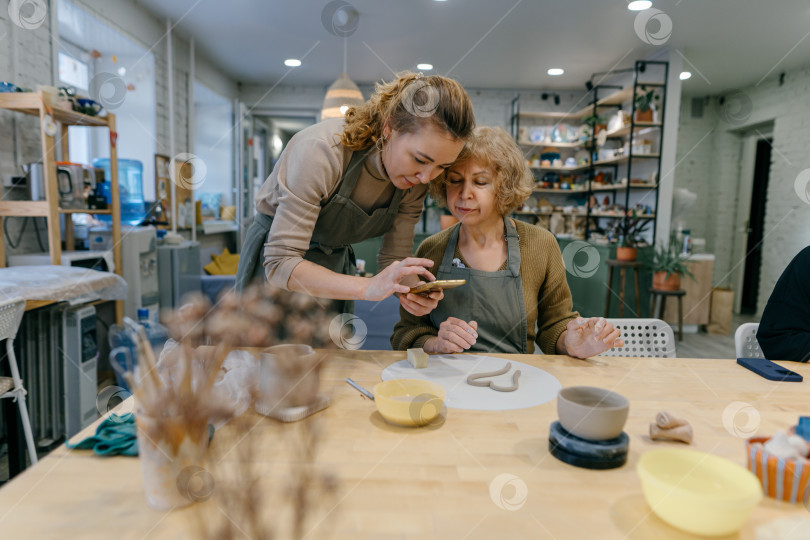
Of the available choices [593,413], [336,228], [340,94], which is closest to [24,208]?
[336,228]

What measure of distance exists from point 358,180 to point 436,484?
1005 mm

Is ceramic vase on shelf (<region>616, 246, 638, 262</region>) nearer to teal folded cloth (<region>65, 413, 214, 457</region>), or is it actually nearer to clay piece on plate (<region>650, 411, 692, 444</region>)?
clay piece on plate (<region>650, 411, 692, 444</region>)

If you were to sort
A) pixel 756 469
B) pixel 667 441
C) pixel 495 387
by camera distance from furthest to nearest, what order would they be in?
1. pixel 495 387
2. pixel 667 441
3. pixel 756 469

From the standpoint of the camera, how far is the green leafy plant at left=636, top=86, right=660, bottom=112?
5.59 metres

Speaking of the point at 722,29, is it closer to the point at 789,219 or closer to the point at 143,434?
the point at 789,219

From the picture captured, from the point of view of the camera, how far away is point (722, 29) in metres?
4.94

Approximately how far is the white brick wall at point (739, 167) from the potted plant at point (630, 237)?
2.03 m

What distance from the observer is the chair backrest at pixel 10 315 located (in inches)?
74.0

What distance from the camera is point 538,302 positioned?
1.65 metres

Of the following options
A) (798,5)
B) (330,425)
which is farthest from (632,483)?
(798,5)

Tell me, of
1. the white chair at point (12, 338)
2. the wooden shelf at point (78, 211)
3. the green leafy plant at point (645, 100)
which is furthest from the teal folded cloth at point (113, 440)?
the green leafy plant at point (645, 100)

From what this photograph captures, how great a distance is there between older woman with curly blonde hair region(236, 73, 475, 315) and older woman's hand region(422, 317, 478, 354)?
86mm

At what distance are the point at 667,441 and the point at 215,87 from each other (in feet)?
24.3

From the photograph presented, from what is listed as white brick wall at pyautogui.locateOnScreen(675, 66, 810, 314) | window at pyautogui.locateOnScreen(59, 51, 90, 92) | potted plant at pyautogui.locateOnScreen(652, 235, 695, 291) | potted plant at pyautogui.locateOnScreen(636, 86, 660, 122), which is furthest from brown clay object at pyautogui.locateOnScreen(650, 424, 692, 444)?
white brick wall at pyautogui.locateOnScreen(675, 66, 810, 314)
